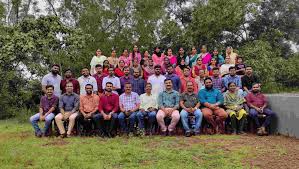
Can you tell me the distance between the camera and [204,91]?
10703 mm

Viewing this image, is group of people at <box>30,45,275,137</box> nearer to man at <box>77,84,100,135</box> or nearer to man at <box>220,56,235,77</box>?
man at <box>77,84,100,135</box>

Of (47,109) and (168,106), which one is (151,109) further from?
(47,109)

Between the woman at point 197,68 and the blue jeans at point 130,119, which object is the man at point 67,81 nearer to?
the blue jeans at point 130,119

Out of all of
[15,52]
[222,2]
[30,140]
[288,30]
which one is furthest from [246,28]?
[30,140]

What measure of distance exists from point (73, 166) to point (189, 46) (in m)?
15.9

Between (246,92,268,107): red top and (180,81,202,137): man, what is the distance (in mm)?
1271

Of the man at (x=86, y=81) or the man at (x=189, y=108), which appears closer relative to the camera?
the man at (x=189, y=108)

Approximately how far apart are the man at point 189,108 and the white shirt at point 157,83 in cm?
70

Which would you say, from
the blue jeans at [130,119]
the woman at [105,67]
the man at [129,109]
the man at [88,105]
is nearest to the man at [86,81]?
the man at [88,105]

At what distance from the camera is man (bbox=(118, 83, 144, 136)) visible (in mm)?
10252

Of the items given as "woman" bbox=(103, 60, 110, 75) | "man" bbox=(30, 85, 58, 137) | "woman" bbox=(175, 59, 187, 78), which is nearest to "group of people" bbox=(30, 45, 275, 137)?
"man" bbox=(30, 85, 58, 137)

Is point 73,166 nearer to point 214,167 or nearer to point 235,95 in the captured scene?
point 214,167

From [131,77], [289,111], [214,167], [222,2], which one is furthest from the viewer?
[222,2]

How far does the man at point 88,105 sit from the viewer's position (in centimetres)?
1026
